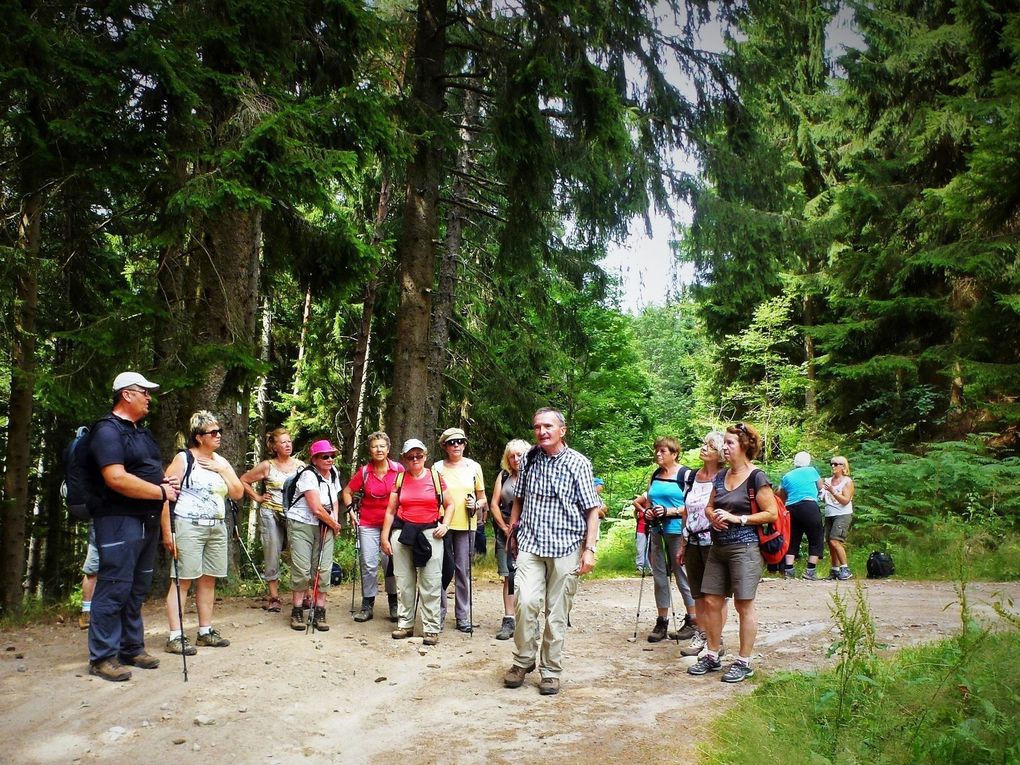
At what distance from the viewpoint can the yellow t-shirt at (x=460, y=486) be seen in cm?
786

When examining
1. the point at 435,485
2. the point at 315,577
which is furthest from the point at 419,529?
the point at 315,577

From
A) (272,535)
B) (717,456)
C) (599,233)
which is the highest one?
(599,233)

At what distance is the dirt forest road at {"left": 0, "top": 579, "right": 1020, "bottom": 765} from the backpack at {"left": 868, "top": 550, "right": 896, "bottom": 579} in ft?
12.6

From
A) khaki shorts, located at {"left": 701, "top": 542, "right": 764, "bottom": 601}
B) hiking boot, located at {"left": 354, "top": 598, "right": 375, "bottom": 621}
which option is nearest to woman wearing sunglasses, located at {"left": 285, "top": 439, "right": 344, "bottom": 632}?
hiking boot, located at {"left": 354, "top": 598, "right": 375, "bottom": 621}

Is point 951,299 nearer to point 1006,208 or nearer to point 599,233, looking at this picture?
point 1006,208

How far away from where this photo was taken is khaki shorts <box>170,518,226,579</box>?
6.43m

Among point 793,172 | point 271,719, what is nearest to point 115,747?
point 271,719

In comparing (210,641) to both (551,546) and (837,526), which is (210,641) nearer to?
(551,546)

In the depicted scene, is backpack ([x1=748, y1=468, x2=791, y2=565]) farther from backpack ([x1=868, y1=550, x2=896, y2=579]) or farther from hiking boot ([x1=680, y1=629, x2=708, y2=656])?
backpack ([x1=868, y1=550, x2=896, y2=579])

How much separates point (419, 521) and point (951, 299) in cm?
1481

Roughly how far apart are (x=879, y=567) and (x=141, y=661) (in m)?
10.1

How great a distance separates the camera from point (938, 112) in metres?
17.2

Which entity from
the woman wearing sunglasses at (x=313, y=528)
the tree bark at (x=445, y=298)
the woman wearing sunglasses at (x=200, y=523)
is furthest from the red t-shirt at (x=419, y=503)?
the tree bark at (x=445, y=298)

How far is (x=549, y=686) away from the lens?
5.78 m
